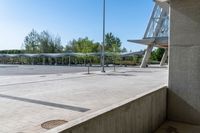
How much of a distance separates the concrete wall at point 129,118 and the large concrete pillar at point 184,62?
42cm

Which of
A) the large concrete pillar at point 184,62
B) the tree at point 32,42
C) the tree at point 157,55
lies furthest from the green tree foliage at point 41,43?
the large concrete pillar at point 184,62

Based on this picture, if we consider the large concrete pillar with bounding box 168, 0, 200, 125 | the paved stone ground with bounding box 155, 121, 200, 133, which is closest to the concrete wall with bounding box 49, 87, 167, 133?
the paved stone ground with bounding box 155, 121, 200, 133

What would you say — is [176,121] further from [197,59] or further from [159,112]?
[197,59]

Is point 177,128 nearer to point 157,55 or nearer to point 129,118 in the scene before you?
point 129,118

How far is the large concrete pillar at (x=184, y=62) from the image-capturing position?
21.7 feet

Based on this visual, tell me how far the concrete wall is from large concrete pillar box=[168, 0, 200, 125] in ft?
1.39

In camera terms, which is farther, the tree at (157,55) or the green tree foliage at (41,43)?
the green tree foliage at (41,43)

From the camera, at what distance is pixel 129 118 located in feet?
15.4

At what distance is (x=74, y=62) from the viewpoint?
59.8 m

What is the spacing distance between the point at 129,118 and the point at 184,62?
318 centimetres

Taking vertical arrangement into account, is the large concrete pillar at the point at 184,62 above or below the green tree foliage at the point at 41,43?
below

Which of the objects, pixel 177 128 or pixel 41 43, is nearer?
pixel 177 128

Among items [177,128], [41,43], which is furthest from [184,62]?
[41,43]

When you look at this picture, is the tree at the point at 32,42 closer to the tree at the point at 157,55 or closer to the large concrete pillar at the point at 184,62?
the tree at the point at 157,55
